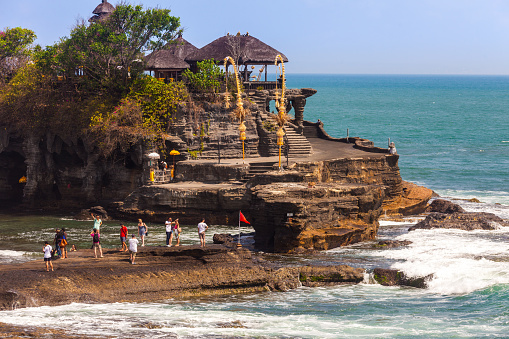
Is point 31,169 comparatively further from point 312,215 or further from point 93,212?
point 312,215

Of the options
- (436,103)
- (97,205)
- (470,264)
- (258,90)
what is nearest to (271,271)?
(470,264)

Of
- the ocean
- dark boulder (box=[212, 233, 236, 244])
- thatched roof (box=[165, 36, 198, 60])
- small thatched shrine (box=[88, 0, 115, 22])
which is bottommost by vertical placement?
the ocean

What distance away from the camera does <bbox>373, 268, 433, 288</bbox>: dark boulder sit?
103ft

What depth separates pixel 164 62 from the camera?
52125 millimetres

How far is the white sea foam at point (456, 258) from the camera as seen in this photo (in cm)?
3153

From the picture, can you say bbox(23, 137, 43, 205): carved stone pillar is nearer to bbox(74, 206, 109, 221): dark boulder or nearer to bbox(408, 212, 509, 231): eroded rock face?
bbox(74, 206, 109, 221): dark boulder

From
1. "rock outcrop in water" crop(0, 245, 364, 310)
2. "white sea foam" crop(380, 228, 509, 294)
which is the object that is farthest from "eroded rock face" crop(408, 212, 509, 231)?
"rock outcrop in water" crop(0, 245, 364, 310)

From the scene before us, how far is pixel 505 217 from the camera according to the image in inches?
1853

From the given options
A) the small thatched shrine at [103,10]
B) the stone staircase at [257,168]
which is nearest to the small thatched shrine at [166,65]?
the small thatched shrine at [103,10]

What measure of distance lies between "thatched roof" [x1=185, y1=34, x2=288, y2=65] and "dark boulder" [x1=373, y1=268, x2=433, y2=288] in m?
24.4

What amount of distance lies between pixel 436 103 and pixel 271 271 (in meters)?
152

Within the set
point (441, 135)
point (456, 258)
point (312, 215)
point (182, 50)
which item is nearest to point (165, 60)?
point (182, 50)

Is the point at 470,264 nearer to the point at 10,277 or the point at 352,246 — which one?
the point at 352,246

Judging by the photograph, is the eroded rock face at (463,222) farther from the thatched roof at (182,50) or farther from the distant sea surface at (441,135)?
the thatched roof at (182,50)
